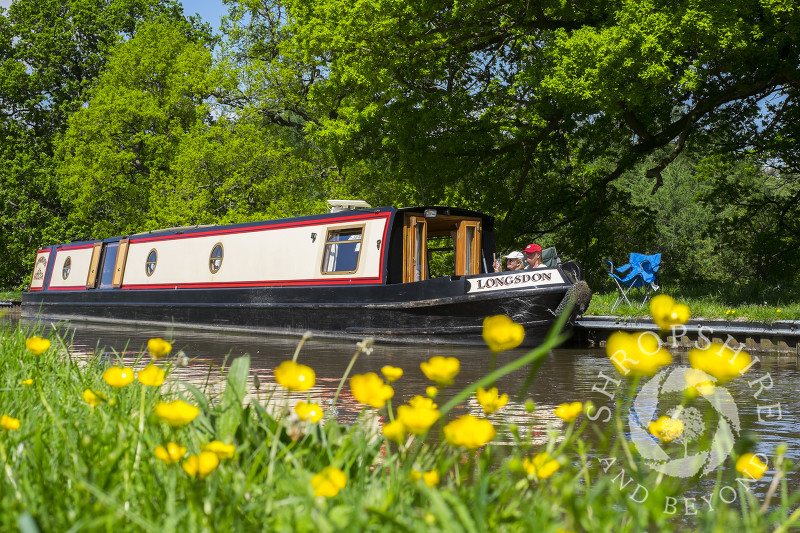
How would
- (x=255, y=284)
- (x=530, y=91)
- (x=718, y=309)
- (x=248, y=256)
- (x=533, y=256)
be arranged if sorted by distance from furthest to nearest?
(x=530, y=91)
(x=248, y=256)
(x=255, y=284)
(x=533, y=256)
(x=718, y=309)

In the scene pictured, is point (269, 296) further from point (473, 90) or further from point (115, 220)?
point (115, 220)

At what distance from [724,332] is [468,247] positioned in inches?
192

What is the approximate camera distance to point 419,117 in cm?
1909

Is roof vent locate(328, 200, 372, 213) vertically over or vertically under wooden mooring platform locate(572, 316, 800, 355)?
over

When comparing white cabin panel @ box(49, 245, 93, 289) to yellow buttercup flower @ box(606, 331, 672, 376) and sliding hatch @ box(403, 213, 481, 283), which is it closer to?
sliding hatch @ box(403, 213, 481, 283)

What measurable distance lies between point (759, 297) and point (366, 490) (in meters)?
14.8

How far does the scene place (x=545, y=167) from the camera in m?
21.0

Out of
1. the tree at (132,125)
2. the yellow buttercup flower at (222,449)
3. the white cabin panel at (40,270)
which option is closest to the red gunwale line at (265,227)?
the white cabin panel at (40,270)

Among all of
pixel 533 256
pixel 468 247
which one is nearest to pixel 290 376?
pixel 533 256

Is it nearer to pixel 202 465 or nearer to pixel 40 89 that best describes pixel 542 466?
pixel 202 465

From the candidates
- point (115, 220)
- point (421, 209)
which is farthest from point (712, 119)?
point (115, 220)

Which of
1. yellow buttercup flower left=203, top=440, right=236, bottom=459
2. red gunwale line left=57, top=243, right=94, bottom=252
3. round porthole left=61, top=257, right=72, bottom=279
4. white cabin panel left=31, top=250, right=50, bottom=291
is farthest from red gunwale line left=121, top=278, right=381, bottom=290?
yellow buttercup flower left=203, top=440, right=236, bottom=459

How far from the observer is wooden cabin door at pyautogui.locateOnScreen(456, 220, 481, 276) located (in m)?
15.3

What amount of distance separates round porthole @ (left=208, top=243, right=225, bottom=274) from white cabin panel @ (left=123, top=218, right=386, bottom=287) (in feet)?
0.19
